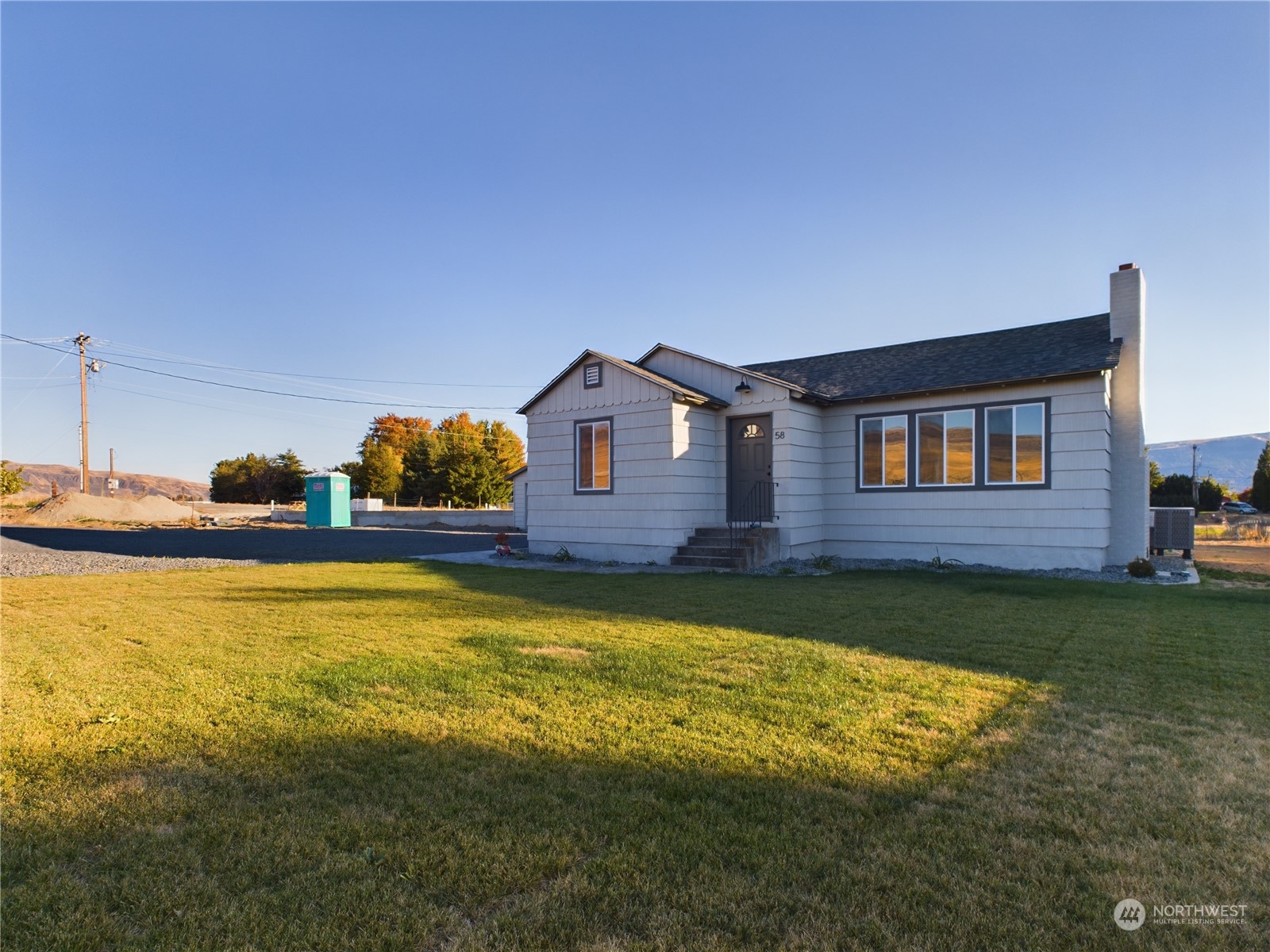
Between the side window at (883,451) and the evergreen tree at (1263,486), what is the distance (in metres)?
39.0

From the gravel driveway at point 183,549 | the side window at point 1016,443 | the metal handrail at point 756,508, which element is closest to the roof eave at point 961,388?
the side window at point 1016,443

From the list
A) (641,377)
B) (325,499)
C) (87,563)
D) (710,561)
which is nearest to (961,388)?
(710,561)

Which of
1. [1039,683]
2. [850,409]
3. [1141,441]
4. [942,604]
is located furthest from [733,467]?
[1039,683]

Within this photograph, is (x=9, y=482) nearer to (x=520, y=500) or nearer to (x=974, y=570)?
(x=520, y=500)

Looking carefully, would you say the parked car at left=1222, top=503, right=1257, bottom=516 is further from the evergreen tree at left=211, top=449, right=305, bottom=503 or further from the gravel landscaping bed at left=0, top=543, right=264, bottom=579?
the evergreen tree at left=211, top=449, right=305, bottom=503

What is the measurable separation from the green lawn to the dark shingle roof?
6.73 m

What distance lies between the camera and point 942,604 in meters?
7.99

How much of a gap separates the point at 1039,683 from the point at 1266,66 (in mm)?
11011

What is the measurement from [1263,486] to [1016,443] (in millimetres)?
39248

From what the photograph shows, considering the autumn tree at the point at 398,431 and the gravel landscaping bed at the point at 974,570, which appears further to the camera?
the autumn tree at the point at 398,431

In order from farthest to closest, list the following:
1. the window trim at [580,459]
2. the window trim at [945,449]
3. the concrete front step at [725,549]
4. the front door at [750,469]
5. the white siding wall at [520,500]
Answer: the white siding wall at [520,500] < the window trim at [580,459] < the front door at [750,469] < the window trim at [945,449] < the concrete front step at [725,549]

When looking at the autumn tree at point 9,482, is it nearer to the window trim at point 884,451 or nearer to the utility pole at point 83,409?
the utility pole at point 83,409

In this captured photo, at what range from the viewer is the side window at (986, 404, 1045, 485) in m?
11.6

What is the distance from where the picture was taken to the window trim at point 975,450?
11.6m
